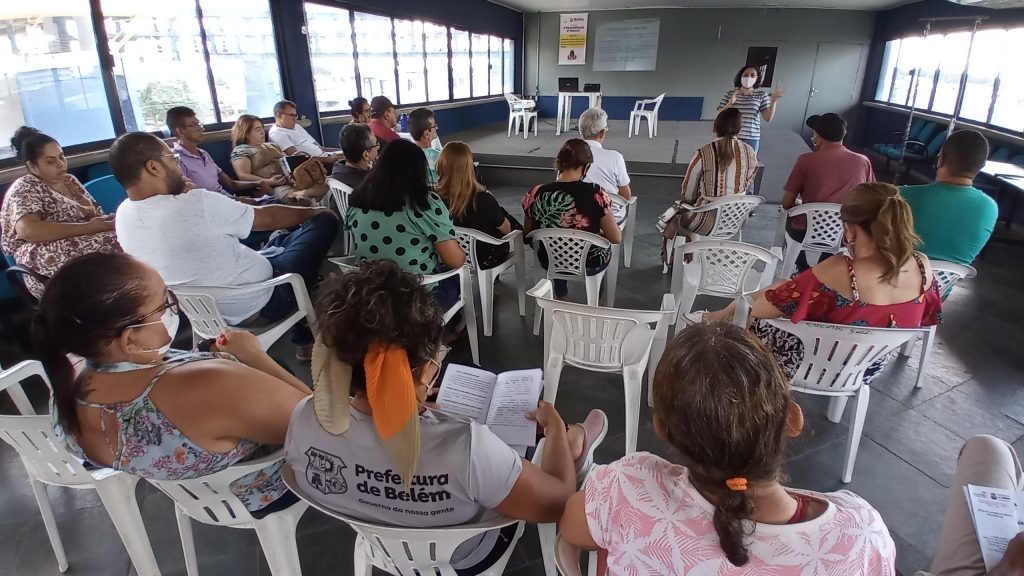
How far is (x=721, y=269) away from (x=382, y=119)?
3.55 metres

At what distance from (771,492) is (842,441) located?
1.73 meters

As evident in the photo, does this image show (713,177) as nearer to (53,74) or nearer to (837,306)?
(837,306)

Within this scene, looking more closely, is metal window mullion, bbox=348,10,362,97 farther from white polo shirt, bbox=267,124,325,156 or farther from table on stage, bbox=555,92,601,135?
table on stage, bbox=555,92,601,135

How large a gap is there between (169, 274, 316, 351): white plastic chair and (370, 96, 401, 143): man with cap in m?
2.78

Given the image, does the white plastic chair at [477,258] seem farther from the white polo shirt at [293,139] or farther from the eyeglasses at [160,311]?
the white polo shirt at [293,139]

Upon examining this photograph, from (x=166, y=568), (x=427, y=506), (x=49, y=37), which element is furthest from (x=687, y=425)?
(x=49, y=37)

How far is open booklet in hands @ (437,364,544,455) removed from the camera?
49.4 inches

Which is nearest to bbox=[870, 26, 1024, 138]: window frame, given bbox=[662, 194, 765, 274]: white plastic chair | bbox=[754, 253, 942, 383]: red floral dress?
bbox=[662, 194, 765, 274]: white plastic chair

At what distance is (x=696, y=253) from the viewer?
8.86ft

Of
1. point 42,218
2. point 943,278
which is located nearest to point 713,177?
point 943,278

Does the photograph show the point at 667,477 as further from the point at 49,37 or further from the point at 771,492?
the point at 49,37

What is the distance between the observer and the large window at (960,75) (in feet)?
22.7

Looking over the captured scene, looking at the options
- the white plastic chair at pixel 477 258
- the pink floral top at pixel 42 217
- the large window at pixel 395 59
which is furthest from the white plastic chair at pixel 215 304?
the large window at pixel 395 59

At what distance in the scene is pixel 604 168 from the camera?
3.66 metres
